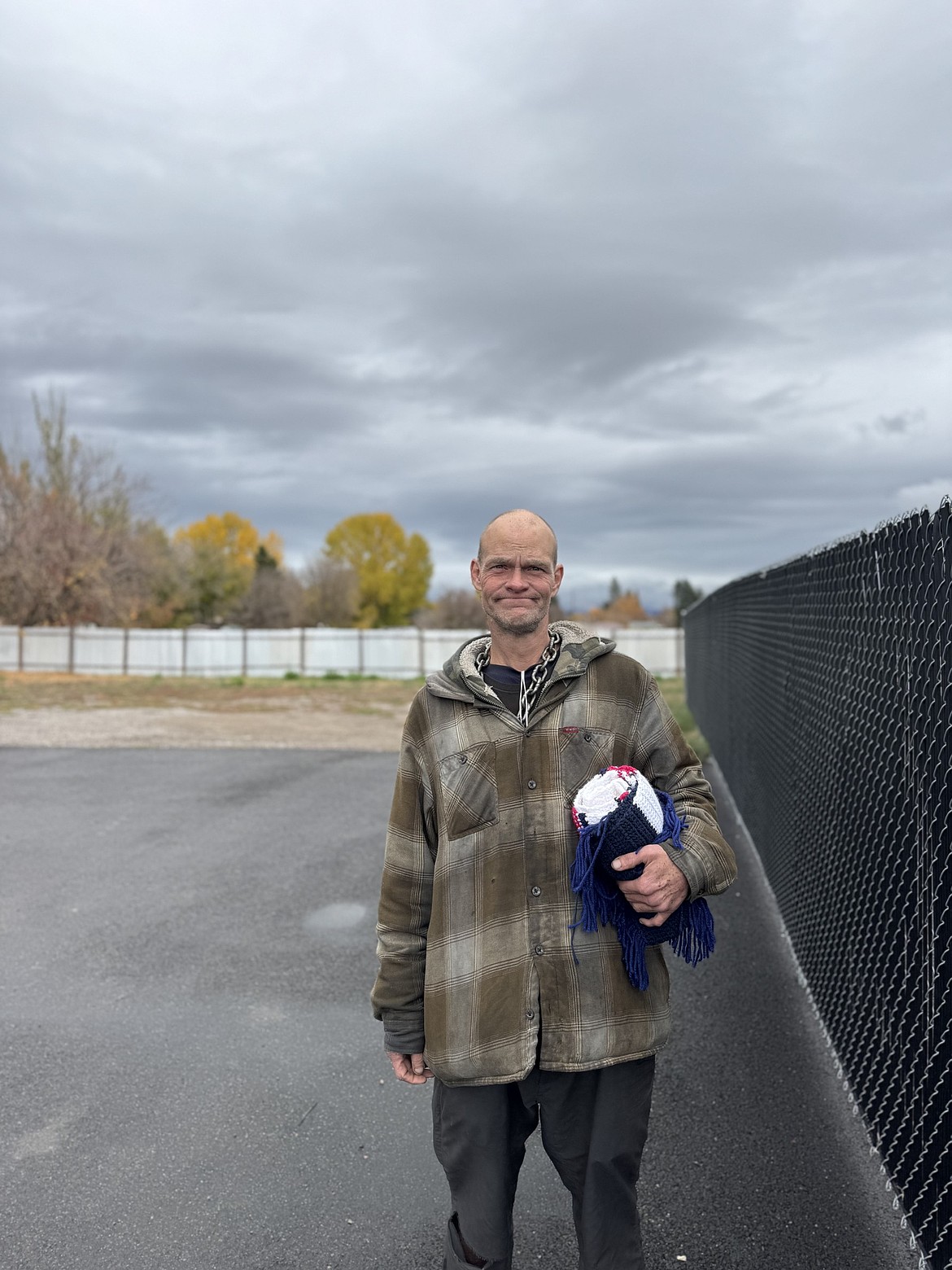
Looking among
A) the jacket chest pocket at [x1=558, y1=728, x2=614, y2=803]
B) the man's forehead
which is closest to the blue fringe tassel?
the jacket chest pocket at [x1=558, y1=728, x2=614, y2=803]

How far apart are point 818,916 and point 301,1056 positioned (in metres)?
2.34

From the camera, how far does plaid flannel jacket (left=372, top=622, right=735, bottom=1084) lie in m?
2.26

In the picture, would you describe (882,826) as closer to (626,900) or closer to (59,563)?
(626,900)

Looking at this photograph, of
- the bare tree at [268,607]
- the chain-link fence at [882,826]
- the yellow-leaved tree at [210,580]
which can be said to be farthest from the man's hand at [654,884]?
the bare tree at [268,607]

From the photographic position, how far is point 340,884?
21.7 ft

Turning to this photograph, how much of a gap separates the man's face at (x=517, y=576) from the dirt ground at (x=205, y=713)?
10.4 meters

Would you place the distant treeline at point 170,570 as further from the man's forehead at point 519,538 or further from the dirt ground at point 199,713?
the man's forehead at point 519,538

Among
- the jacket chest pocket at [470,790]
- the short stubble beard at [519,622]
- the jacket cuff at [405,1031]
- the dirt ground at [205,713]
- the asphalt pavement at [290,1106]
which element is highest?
the short stubble beard at [519,622]

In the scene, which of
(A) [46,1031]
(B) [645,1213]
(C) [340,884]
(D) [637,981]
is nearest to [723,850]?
(D) [637,981]

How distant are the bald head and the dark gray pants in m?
1.28

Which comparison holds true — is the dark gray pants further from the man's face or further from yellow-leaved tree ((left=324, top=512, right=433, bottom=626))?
yellow-leaved tree ((left=324, top=512, right=433, bottom=626))

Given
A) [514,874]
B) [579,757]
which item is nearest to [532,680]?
[579,757]

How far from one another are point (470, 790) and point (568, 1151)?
0.90 meters

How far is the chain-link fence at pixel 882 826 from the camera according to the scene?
8.35ft
